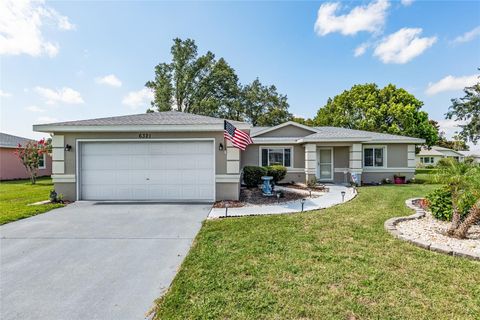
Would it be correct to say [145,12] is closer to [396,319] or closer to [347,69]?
[396,319]

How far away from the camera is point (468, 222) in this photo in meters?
4.57

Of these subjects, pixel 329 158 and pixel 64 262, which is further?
pixel 329 158

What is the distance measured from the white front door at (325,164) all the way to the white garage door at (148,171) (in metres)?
8.44

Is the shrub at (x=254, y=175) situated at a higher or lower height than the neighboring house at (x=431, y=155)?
lower

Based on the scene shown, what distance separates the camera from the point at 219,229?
5.59 meters

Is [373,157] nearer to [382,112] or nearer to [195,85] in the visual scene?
[382,112]

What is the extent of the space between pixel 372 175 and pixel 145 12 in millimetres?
15261

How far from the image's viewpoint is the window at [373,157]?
1462 cm

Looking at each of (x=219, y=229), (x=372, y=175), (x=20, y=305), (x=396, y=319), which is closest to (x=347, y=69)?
(x=372, y=175)

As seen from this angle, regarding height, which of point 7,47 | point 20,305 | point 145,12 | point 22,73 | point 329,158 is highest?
point 145,12

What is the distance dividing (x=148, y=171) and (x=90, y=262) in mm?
5196

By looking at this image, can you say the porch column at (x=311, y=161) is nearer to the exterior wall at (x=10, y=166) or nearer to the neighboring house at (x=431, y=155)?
the exterior wall at (x=10, y=166)

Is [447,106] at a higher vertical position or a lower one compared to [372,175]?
higher

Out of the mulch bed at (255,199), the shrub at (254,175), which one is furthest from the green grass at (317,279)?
the shrub at (254,175)
